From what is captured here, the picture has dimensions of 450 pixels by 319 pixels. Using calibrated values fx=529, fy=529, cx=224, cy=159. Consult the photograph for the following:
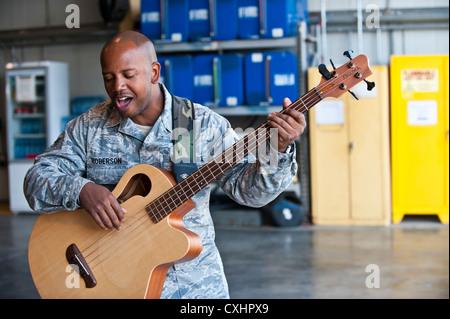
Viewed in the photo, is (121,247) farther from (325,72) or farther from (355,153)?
(355,153)

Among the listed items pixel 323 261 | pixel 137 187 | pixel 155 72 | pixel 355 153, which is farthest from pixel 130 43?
pixel 355 153

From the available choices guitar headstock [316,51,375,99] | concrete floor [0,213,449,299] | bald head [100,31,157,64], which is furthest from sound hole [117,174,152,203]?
concrete floor [0,213,449,299]

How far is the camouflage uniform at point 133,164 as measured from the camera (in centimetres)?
176

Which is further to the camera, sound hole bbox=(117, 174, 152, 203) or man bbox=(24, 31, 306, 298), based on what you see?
sound hole bbox=(117, 174, 152, 203)

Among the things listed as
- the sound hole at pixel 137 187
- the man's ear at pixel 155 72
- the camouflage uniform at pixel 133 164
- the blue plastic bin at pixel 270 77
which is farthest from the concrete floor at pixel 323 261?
the man's ear at pixel 155 72

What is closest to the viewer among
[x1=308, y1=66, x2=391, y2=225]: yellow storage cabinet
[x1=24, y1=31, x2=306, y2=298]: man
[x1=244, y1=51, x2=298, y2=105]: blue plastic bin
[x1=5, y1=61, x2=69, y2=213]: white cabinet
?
[x1=24, y1=31, x2=306, y2=298]: man

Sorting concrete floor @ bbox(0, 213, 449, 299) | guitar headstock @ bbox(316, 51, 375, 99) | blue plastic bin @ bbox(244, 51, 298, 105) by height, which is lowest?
concrete floor @ bbox(0, 213, 449, 299)

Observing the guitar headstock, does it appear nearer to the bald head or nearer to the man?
the man

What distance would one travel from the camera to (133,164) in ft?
6.03

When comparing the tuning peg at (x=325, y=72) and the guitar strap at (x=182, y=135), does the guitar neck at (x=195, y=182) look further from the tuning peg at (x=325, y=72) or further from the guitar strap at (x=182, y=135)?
the tuning peg at (x=325, y=72)

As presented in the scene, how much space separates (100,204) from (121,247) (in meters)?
0.17

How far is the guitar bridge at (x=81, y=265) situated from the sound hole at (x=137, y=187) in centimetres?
24

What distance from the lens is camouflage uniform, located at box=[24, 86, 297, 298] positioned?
5.76ft
